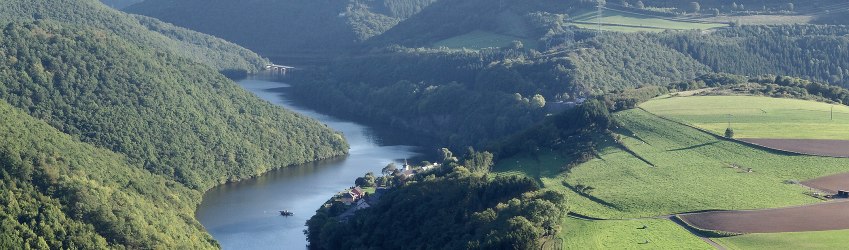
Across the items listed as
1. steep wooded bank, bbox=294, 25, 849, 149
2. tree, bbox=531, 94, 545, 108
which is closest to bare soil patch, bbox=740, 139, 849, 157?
steep wooded bank, bbox=294, 25, 849, 149

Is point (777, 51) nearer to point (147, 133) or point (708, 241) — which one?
point (147, 133)

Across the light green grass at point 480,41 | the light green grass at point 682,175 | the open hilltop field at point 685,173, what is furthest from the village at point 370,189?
the light green grass at point 480,41

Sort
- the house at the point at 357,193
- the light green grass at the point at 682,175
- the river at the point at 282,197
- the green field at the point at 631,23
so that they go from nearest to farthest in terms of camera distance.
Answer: the light green grass at the point at 682,175 < the river at the point at 282,197 < the house at the point at 357,193 < the green field at the point at 631,23

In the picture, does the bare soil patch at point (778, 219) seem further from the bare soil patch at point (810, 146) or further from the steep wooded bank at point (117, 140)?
the steep wooded bank at point (117, 140)

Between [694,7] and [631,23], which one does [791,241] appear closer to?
[631,23]

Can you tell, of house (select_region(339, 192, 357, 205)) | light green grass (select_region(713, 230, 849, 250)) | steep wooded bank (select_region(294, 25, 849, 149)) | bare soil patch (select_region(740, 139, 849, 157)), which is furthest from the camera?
steep wooded bank (select_region(294, 25, 849, 149))

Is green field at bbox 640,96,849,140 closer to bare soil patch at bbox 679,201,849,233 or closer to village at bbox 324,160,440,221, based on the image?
village at bbox 324,160,440,221

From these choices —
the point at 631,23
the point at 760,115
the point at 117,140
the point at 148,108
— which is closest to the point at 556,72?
the point at 631,23

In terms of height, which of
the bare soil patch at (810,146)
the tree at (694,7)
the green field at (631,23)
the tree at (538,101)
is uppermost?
the tree at (694,7)
